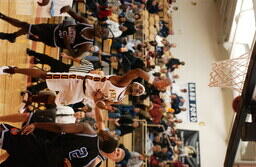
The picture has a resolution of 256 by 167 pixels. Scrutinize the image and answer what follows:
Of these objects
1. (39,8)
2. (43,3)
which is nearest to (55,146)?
(43,3)

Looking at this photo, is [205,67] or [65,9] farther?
[205,67]

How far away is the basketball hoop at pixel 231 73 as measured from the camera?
4789mm

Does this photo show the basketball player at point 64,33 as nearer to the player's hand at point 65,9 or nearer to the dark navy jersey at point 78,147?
the player's hand at point 65,9

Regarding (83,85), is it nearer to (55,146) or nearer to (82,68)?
(55,146)

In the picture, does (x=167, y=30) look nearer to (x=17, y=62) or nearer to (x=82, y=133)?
(x=17, y=62)

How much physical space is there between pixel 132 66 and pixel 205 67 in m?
4.60

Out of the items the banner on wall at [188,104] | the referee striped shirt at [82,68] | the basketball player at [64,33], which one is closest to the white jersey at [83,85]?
the basketball player at [64,33]

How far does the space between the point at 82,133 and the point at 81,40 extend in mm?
1687

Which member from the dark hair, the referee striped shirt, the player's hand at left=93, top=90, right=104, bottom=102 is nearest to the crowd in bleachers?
the referee striped shirt

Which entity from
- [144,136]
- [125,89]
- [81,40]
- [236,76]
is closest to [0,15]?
[81,40]

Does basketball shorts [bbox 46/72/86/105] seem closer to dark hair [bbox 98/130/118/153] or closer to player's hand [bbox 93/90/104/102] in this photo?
player's hand [bbox 93/90/104/102]

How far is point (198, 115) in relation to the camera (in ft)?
36.0

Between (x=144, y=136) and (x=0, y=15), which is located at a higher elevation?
(x=0, y=15)

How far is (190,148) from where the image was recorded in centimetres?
1060
